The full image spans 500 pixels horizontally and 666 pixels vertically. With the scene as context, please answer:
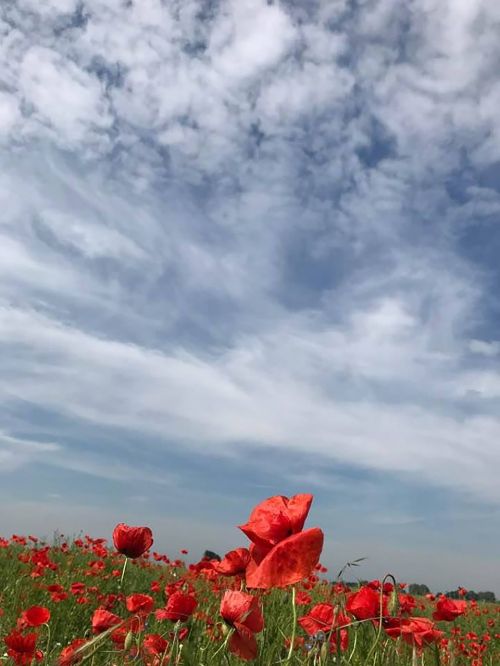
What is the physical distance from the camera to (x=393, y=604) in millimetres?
2008

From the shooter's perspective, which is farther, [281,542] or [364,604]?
[364,604]

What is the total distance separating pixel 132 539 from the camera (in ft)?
11.7

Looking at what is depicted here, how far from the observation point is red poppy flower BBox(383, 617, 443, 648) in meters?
2.31

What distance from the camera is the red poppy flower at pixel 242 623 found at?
83.7 inches

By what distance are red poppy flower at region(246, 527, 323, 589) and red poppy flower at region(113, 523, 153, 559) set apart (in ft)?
6.40

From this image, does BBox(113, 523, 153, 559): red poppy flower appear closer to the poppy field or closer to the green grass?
the poppy field

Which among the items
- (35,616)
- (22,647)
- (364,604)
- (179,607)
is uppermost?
(364,604)

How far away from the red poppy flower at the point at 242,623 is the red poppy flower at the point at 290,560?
0.39m

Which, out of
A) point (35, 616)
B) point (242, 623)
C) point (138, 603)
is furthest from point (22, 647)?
point (242, 623)

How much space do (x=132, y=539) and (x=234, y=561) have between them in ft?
2.52

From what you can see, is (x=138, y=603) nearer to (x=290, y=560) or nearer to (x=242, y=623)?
(x=242, y=623)

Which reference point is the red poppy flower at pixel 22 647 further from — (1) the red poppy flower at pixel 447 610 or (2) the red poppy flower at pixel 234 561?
(1) the red poppy flower at pixel 447 610

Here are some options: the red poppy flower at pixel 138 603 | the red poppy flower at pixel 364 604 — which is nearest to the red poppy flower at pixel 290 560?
the red poppy flower at pixel 364 604

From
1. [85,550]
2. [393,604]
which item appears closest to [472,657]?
[393,604]
